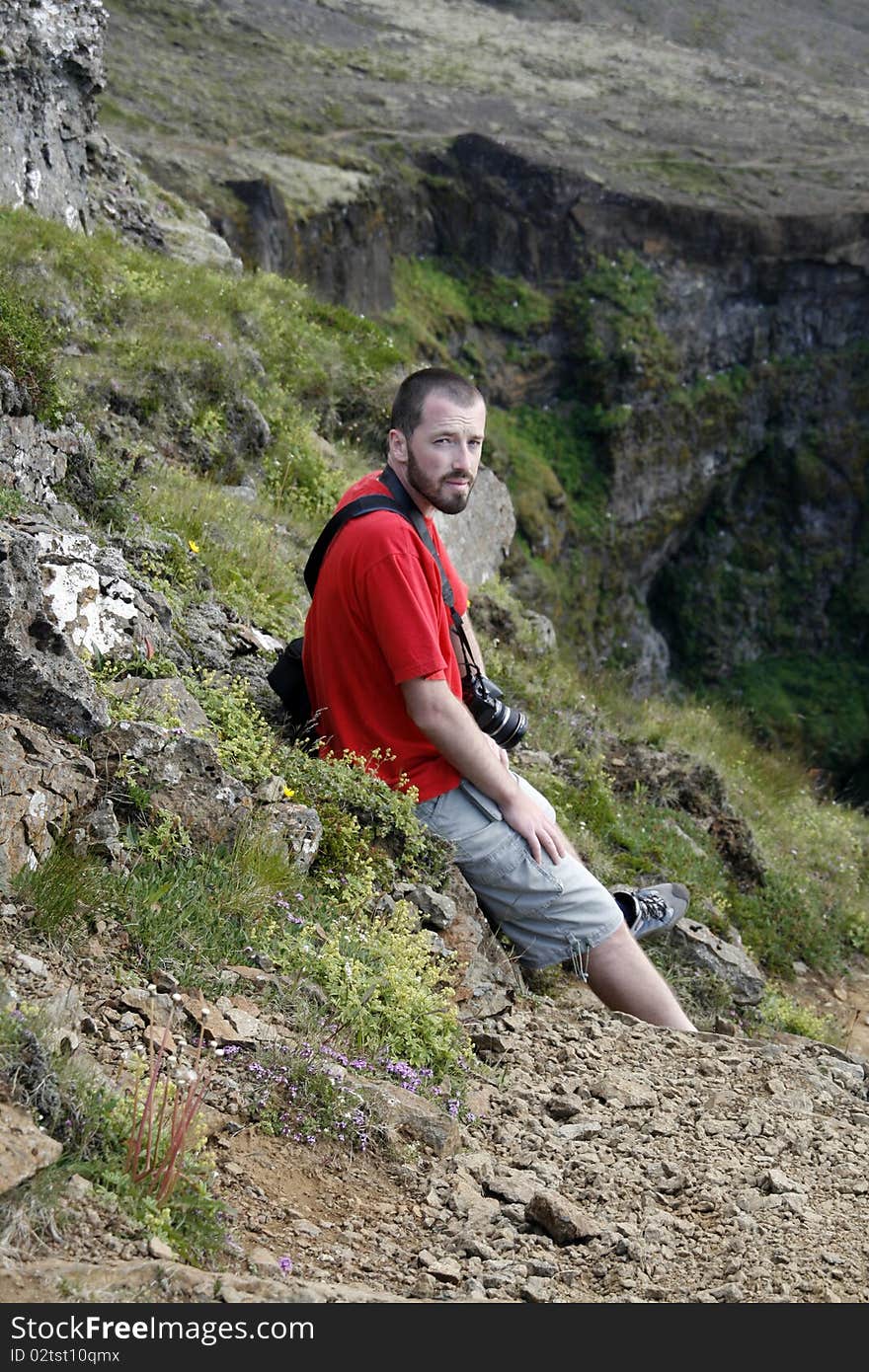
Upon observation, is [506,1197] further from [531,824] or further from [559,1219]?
[531,824]

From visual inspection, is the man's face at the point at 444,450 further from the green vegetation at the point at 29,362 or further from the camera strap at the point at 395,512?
the green vegetation at the point at 29,362

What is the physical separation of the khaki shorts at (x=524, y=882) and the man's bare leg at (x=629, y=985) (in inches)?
1.9

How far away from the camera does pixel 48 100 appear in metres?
11.8

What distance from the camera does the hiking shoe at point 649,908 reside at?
546 cm

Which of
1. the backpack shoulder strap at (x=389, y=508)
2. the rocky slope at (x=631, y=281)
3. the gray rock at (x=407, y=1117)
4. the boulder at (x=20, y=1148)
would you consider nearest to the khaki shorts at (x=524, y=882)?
the backpack shoulder strap at (x=389, y=508)

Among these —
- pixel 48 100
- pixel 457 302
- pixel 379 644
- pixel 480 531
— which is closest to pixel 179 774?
pixel 379 644

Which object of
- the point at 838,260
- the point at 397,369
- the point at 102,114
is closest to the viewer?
the point at 397,369

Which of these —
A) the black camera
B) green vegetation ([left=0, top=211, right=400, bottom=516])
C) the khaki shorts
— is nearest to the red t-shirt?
the khaki shorts

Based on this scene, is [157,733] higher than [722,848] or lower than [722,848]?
higher

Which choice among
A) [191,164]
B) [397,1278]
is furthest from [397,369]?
[191,164]

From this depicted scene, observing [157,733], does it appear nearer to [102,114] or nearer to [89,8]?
[89,8]

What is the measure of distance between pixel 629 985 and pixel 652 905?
31.3 inches

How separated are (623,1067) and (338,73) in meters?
36.2

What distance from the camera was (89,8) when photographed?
1246 cm
